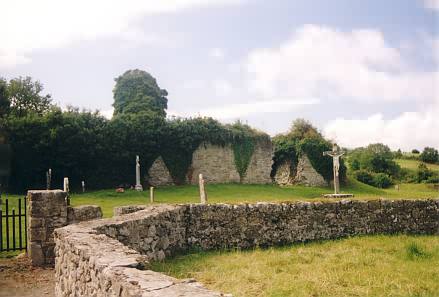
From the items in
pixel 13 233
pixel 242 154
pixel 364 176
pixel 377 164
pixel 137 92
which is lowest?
pixel 13 233

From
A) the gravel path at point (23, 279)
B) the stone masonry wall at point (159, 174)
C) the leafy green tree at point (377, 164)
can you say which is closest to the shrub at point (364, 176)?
the leafy green tree at point (377, 164)

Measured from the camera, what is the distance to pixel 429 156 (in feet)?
176

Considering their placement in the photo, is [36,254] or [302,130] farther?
[302,130]

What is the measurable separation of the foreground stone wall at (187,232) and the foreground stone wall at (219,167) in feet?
77.3

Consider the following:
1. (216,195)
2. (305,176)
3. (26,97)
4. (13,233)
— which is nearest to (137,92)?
(26,97)

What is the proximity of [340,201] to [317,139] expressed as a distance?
92.5 feet

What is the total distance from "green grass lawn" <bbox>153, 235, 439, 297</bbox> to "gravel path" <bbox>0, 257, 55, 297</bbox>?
96.5 inches

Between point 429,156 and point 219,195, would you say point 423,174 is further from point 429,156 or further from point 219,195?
point 219,195

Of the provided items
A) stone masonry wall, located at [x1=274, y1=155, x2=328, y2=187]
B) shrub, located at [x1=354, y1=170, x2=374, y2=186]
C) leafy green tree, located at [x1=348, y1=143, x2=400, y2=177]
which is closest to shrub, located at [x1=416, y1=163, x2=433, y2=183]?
leafy green tree, located at [x1=348, y1=143, x2=400, y2=177]

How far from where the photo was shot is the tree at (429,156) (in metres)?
52.8

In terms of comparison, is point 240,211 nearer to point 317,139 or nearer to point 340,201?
point 340,201

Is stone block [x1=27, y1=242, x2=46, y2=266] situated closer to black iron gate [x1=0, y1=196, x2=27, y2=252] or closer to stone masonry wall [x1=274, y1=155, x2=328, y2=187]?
black iron gate [x1=0, y1=196, x2=27, y2=252]

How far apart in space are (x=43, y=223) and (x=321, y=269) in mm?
6578

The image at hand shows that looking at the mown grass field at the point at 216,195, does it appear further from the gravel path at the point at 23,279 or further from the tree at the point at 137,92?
the tree at the point at 137,92
